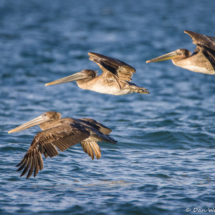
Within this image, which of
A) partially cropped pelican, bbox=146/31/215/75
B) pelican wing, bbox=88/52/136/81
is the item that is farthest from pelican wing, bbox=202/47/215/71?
pelican wing, bbox=88/52/136/81

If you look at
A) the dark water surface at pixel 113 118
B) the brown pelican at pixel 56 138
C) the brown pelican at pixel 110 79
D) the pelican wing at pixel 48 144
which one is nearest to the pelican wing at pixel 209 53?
the brown pelican at pixel 110 79

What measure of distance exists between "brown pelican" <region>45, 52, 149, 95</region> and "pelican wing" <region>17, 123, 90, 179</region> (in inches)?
55.3

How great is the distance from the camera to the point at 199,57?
8.61 m

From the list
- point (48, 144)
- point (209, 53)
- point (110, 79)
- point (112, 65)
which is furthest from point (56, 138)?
point (209, 53)

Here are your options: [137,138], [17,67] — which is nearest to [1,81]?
[17,67]

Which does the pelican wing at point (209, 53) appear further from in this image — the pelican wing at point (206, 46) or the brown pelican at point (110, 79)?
the brown pelican at point (110, 79)

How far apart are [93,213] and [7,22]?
24018mm

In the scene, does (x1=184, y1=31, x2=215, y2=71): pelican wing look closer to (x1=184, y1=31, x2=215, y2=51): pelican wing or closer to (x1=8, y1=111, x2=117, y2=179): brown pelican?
(x1=184, y1=31, x2=215, y2=51): pelican wing

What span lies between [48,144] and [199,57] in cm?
383

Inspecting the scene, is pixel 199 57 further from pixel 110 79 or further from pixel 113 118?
pixel 113 118

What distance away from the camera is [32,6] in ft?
118

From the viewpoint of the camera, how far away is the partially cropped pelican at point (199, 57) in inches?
A: 315

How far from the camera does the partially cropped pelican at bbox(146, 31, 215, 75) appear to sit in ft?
26.2

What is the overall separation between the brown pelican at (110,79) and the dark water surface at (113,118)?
1456 mm
